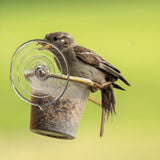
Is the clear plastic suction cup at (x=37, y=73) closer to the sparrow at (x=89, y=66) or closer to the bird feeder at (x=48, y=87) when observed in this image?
the bird feeder at (x=48, y=87)

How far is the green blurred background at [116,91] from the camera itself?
5.30m

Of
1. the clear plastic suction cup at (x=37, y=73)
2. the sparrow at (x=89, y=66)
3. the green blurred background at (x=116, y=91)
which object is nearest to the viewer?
the clear plastic suction cup at (x=37, y=73)

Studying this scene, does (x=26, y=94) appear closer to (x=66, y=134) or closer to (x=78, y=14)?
(x=66, y=134)

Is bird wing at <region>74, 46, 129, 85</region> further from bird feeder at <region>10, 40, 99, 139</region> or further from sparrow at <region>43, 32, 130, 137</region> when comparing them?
bird feeder at <region>10, 40, 99, 139</region>

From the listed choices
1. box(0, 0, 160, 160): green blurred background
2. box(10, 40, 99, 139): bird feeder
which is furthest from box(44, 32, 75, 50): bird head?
box(0, 0, 160, 160): green blurred background

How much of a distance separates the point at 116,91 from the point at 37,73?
1.93 metres

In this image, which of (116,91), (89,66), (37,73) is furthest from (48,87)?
(116,91)

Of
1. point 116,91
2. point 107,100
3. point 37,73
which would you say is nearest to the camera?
point 37,73

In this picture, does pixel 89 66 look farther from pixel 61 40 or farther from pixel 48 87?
pixel 48 87

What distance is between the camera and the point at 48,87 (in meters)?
3.62

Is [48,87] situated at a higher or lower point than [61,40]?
lower

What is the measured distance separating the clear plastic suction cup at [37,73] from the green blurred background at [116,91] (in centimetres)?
154

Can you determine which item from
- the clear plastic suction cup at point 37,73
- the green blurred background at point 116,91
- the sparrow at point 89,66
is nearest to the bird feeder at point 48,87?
the clear plastic suction cup at point 37,73

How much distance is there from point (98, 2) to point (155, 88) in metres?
1.11
